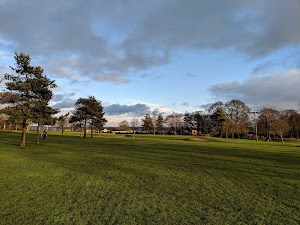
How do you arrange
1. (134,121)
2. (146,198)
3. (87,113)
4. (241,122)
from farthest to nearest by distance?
(134,121), (241,122), (87,113), (146,198)

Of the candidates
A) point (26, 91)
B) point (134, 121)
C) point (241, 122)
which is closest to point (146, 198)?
point (26, 91)

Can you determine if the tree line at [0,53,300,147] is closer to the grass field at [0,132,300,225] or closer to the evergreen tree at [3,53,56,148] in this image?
the evergreen tree at [3,53,56,148]

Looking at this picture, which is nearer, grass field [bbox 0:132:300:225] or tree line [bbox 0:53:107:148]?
grass field [bbox 0:132:300:225]

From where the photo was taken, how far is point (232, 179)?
875 cm

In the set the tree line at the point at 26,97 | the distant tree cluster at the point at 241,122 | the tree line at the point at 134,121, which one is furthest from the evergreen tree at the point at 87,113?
the distant tree cluster at the point at 241,122

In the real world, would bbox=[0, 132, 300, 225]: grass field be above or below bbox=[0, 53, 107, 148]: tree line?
below

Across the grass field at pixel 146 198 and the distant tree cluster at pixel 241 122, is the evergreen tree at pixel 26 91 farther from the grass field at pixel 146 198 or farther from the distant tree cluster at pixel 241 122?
the distant tree cluster at pixel 241 122

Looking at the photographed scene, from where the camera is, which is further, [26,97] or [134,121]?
[134,121]

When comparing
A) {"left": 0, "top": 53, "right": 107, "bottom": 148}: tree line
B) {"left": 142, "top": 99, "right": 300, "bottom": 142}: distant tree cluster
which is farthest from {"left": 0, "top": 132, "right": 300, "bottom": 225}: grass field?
{"left": 142, "top": 99, "right": 300, "bottom": 142}: distant tree cluster

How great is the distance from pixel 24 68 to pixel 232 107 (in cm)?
5951

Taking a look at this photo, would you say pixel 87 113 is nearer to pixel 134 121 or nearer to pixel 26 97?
pixel 26 97

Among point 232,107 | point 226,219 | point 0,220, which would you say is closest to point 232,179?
point 226,219

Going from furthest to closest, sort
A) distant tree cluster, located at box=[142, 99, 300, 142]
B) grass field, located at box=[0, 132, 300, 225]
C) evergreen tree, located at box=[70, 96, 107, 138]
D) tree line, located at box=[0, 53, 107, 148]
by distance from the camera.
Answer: distant tree cluster, located at box=[142, 99, 300, 142]
evergreen tree, located at box=[70, 96, 107, 138]
tree line, located at box=[0, 53, 107, 148]
grass field, located at box=[0, 132, 300, 225]

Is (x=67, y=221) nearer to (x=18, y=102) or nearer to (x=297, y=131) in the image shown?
(x=18, y=102)
